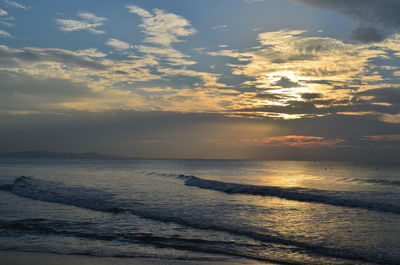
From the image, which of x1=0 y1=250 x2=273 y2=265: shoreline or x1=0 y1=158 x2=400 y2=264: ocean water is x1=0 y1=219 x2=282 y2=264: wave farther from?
x1=0 y1=250 x2=273 y2=265: shoreline

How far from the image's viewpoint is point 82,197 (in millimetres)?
25031

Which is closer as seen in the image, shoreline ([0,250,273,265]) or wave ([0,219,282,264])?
shoreline ([0,250,273,265])

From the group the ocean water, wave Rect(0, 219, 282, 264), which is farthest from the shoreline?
wave Rect(0, 219, 282, 264)

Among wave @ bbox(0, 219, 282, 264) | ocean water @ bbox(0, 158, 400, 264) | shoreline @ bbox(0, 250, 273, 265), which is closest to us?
shoreline @ bbox(0, 250, 273, 265)

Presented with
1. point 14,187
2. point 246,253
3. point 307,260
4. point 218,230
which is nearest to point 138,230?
point 218,230

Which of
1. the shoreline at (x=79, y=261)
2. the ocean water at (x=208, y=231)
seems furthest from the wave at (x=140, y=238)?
the shoreline at (x=79, y=261)

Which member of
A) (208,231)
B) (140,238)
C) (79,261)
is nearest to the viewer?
(79,261)

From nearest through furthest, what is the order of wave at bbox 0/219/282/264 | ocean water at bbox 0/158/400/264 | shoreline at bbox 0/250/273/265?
shoreline at bbox 0/250/273/265, ocean water at bbox 0/158/400/264, wave at bbox 0/219/282/264

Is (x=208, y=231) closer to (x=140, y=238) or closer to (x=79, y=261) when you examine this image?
(x=140, y=238)

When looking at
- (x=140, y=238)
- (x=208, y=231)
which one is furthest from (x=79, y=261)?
(x=208, y=231)

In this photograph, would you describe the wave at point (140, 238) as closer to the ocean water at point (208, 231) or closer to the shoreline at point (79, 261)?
the ocean water at point (208, 231)

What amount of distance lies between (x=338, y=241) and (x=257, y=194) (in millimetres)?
18321

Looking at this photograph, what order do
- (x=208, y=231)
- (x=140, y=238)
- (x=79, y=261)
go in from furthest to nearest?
1. (x=208, y=231)
2. (x=140, y=238)
3. (x=79, y=261)

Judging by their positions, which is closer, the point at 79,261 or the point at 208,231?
the point at 79,261
